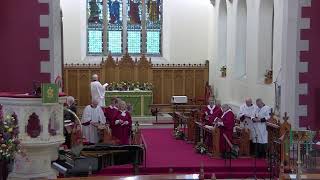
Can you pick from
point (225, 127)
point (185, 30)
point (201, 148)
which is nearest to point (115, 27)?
point (185, 30)

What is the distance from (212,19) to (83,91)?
20.2 ft

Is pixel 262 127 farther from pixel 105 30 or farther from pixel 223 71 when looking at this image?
pixel 105 30

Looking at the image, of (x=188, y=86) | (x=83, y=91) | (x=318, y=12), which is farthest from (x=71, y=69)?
(x=318, y=12)

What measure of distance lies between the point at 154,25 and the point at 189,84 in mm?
3169

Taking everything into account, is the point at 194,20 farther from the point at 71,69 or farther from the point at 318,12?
the point at 318,12

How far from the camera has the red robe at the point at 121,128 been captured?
47.5ft

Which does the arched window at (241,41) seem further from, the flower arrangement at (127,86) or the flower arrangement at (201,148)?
the flower arrangement at (201,148)

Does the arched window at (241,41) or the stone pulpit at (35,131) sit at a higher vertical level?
the arched window at (241,41)

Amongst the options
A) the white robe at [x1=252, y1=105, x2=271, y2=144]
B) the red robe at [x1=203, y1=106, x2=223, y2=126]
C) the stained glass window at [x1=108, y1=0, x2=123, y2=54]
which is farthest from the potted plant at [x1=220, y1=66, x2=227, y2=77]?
the white robe at [x1=252, y1=105, x2=271, y2=144]

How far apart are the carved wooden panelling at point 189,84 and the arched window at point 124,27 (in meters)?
1.89

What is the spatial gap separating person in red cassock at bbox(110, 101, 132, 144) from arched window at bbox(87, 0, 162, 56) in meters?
10.6

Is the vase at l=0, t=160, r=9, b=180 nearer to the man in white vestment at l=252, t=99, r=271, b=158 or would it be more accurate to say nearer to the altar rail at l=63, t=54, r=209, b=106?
the man in white vestment at l=252, t=99, r=271, b=158

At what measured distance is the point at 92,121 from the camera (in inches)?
556

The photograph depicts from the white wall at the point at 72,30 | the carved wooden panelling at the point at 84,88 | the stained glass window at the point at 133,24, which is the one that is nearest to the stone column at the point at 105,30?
the stained glass window at the point at 133,24
